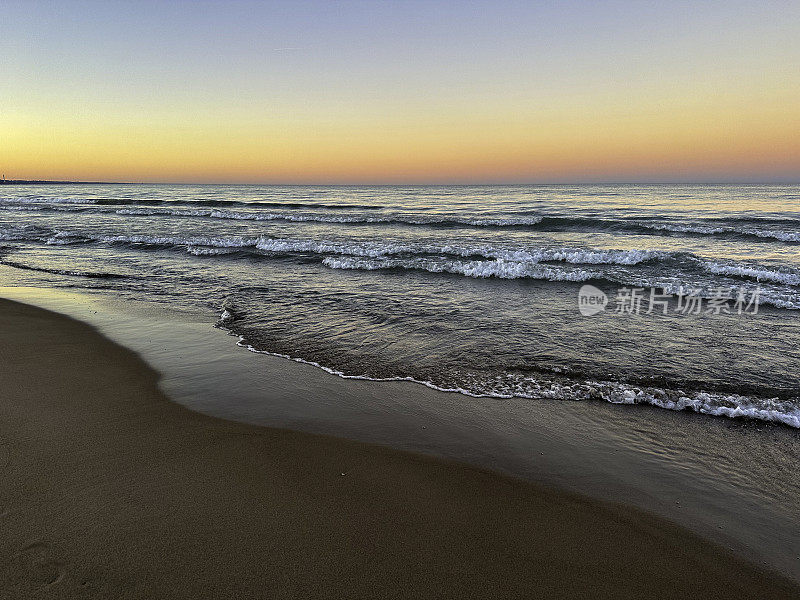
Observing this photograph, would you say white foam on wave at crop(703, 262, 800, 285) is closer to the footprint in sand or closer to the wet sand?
the wet sand

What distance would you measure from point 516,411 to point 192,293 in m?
7.56

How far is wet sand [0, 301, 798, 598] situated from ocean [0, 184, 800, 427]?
67.2 inches

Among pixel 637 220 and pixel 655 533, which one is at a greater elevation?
pixel 637 220

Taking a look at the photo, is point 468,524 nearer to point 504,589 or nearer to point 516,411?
point 504,589

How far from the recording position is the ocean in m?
5.16

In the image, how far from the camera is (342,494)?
306 centimetres

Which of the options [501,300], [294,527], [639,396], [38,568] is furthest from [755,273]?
[38,568]

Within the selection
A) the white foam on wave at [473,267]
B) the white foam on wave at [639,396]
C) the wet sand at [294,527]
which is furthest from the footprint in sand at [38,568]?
the white foam on wave at [473,267]

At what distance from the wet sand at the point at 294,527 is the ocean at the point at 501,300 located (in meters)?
1.71

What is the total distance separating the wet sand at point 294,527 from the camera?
2.33 m

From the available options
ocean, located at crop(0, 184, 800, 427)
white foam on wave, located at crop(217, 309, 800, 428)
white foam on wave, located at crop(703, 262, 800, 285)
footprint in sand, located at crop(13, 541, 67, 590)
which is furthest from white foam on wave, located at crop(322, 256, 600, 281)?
footprint in sand, located at crop(13, 541, 67, 590)

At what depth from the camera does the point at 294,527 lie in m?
2.70

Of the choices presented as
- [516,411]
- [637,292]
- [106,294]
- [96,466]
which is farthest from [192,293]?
[637,292]

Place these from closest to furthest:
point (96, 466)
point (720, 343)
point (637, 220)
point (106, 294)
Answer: point (96, 466) < point (720, 343) < point (106, 294) < point (637, 220)
